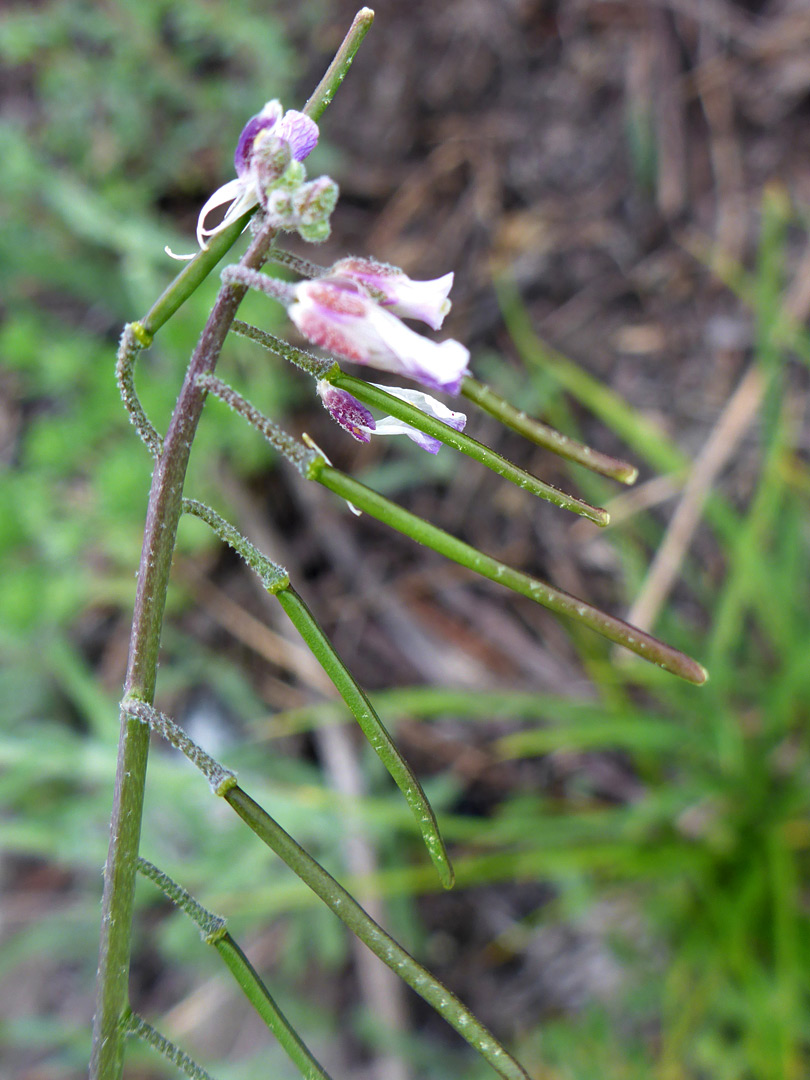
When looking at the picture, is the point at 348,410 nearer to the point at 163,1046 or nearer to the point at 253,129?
the point at 253,129

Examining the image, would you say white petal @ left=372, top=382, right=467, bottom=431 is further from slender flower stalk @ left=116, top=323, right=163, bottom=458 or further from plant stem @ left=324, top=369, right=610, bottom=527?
slender flower stalk @ left=116, top=323, right=163, bottom=458

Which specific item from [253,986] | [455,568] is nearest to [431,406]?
[253,986]

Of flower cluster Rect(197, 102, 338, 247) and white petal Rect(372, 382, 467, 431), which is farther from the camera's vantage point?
white petal Rect(372, 382, 467, 431)

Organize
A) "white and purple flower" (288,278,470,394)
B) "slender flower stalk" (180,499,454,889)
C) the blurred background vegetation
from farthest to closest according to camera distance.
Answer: the blurred background vegetation → "slender flower stalk" (180,499,454,889) → "white and purple flower" (288,278,470,394)

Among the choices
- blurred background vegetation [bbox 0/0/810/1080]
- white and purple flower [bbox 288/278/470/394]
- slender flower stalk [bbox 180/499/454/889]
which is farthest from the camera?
blurred background vegetation [bbox 0/0/810/1080]

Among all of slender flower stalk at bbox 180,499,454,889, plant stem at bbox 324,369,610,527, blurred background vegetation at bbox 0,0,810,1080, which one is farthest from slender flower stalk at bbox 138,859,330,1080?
blurred background vegetation at bbox 0,0,810,1080

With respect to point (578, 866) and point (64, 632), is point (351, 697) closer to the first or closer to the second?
point (578, 866)

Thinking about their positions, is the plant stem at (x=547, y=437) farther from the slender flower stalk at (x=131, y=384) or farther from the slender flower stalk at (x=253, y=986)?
the slender flower stalk at (x=253, y=986)
